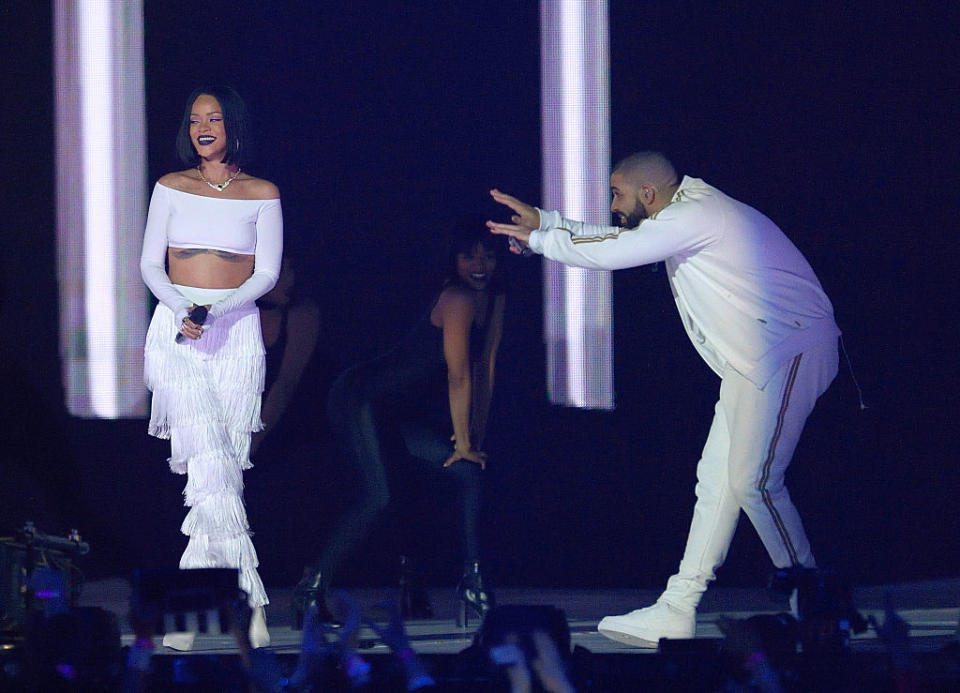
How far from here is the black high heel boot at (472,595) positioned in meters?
4.86

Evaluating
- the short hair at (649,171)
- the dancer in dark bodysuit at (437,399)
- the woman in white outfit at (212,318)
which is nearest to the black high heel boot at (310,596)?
the dancer in dark bodysuit at (437,399)

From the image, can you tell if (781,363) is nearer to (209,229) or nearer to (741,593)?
(741,593)

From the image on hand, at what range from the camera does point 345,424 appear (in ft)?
16.7

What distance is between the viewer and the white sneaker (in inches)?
173

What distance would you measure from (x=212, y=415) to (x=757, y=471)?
5.92 ft

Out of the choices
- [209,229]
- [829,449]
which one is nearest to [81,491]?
[209,229]

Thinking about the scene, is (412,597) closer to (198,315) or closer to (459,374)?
(459,374)

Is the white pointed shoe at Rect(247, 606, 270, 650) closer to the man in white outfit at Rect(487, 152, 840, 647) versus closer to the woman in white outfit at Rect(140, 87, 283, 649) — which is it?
the woman in white outfit at Rect(140, 87, 283, 649)

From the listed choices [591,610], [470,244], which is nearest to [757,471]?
[591,610]

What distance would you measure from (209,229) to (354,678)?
7.49ft

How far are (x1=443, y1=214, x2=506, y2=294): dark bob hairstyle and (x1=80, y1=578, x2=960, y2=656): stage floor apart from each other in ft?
4.05

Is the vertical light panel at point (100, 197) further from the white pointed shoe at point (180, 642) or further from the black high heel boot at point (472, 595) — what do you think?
the black high heel boot at point (472, 595)

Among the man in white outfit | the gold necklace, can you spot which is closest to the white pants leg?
the man in white outfit

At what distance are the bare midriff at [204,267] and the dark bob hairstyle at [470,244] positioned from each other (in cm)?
85
